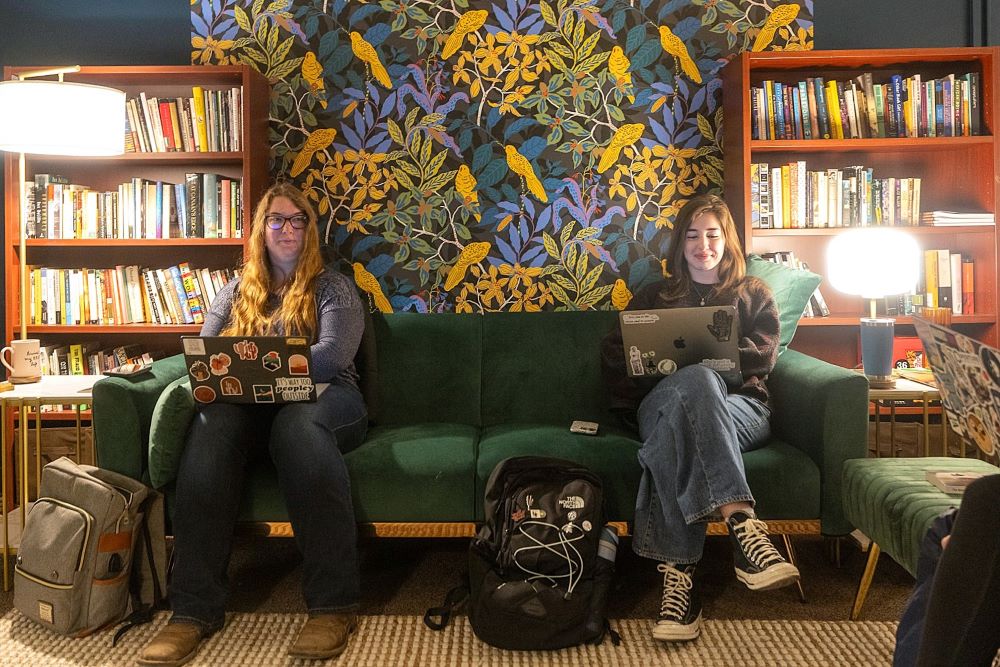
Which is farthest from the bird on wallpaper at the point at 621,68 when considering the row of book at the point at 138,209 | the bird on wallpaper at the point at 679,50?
the row of book at the point at 138,209

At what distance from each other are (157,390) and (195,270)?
2.89 feet

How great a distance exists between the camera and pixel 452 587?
98.5 inches

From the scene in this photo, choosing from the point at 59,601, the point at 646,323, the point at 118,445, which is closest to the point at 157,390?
the point at 118,445

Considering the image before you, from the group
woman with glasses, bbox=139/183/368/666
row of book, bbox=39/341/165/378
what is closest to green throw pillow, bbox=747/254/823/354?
woman with glasses, bbox=139/183/368/666

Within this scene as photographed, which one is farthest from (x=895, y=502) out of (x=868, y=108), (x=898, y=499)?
(x=868, y=108)

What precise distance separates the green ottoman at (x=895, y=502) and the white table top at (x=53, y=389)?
207 cm

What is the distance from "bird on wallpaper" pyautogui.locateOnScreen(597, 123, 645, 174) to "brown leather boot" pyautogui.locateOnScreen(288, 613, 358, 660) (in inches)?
71.4

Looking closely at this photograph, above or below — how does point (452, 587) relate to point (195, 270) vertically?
below

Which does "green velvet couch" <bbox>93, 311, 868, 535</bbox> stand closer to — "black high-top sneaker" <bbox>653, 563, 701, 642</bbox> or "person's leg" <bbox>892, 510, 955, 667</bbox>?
"black high-top sneaker" <bbox>653, 563, 701, 642</bbox>

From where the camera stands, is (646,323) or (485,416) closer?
(646,323)

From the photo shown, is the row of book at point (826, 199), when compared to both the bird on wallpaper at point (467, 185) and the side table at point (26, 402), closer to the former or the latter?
the bird on wallpaper at point (467, 185)

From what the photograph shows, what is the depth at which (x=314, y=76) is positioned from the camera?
3.15m

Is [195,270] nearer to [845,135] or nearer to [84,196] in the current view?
[84,196]

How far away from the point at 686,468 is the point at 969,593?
926mm
